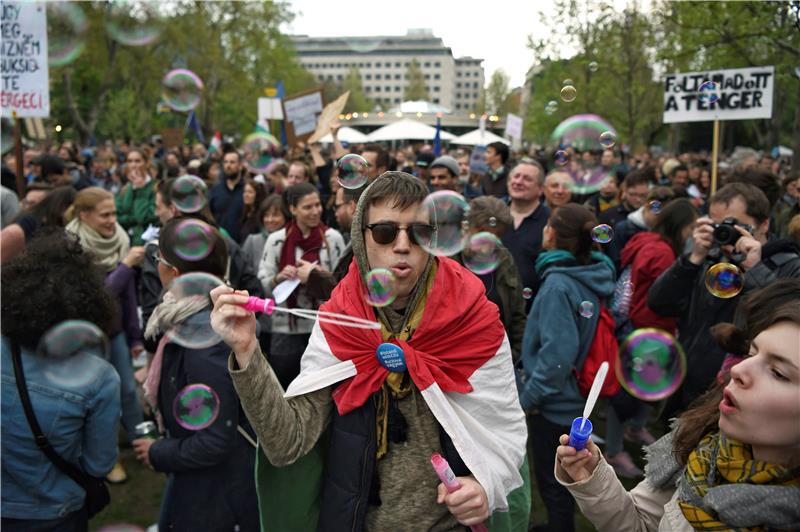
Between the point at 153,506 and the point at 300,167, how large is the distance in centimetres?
396

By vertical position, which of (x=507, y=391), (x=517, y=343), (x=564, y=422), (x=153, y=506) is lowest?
(x=153, y=506)

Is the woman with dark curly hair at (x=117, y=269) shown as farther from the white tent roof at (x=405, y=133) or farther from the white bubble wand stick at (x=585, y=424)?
the white tent roof at (x=405, y=133)

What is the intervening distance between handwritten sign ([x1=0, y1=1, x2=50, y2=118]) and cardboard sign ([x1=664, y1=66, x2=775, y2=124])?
737 cm

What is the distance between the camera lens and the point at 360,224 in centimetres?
224

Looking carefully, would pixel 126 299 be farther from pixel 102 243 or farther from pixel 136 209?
pixel 136 209

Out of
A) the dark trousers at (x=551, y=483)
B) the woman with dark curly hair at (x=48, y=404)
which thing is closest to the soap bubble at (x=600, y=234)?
the dark trousers at (x=551, y=483)

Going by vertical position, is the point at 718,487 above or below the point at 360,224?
below

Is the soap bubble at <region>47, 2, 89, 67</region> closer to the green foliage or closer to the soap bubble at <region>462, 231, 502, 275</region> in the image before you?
the soap bubble at <region>462, 231, 502, 275</region>

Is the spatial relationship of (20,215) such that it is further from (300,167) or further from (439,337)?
(439,337)

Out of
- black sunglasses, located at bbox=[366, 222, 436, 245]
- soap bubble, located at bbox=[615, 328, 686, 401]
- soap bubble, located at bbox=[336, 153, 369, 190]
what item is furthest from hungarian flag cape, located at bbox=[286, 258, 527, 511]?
soap bubble, located at bbox=[336, 153, 369, 190]

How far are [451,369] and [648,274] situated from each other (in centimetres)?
308

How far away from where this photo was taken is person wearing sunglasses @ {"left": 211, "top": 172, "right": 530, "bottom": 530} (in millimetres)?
2107

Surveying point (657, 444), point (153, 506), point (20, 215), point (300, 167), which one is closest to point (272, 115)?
point (300, 167)

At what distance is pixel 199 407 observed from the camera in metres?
2.63
